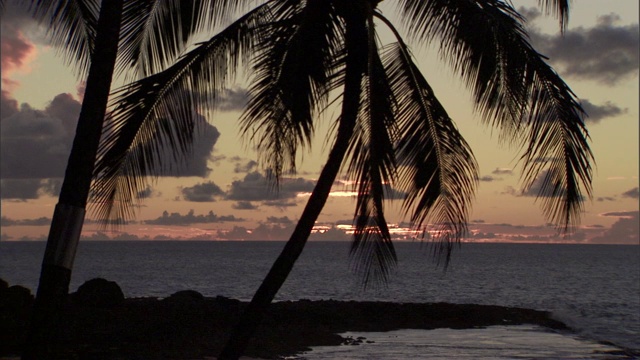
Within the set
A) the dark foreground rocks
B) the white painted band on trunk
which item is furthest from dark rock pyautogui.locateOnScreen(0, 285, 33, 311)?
the white painted band on trunk

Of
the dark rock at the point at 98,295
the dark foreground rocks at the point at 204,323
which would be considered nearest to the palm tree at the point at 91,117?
the dark foreground rocks at the point at 204,323

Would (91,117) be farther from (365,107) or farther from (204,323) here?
(204,323)

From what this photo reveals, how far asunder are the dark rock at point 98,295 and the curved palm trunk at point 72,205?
51.0 ft

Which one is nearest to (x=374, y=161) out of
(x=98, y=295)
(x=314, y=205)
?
(x=314, y=205)

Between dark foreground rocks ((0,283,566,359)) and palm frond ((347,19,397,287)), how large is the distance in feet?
20.0

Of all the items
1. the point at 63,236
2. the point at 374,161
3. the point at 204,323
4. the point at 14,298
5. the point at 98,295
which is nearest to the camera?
the point at 63,236

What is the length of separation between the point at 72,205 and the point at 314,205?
2.79 meters

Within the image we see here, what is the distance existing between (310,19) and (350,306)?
2171 cm

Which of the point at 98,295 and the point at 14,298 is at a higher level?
the point at 14,298

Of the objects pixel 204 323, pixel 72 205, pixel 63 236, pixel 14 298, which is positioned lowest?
pixel 204 323

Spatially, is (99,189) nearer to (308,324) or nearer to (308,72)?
(308,72)

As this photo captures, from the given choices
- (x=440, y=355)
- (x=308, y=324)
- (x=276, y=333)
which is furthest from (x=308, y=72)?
(x=308, y=324)

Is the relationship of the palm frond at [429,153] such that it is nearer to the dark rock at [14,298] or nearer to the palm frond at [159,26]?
the palm frond at [159,26]

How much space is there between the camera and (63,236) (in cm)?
813
